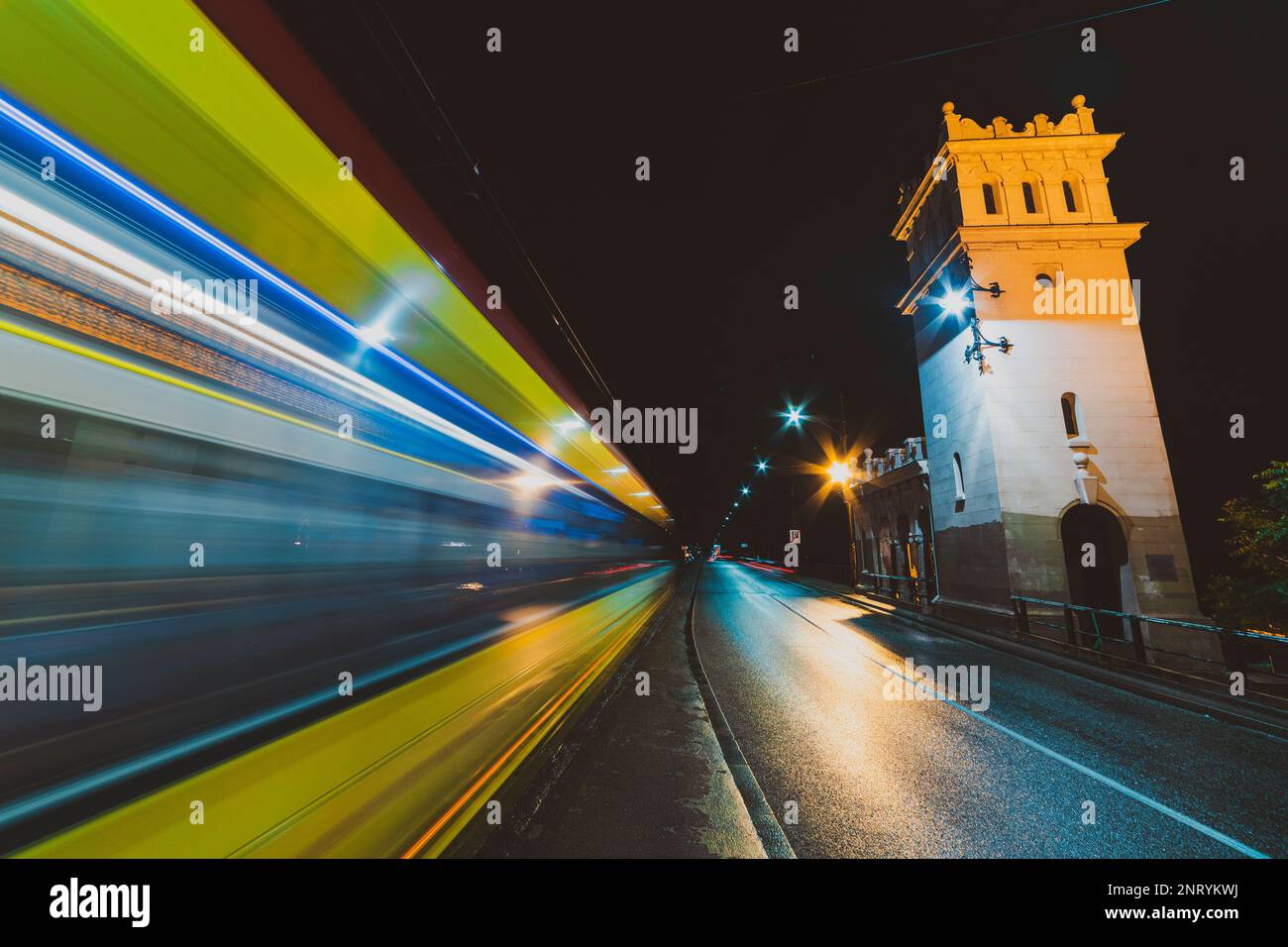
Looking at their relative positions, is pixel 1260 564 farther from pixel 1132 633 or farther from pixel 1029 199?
pixel 1029 199

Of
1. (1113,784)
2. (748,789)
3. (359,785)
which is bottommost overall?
(1113,784)

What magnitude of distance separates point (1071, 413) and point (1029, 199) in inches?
241

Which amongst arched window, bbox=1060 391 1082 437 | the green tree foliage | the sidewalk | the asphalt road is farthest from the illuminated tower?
the sidewalk

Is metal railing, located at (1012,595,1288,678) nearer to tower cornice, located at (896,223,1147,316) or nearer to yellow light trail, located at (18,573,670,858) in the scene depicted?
yellow light trail, located at (18,573,670,858)

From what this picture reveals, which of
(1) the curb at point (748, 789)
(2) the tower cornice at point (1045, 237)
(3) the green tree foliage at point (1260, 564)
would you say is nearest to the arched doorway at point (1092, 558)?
(3) the green tree foliage at point (1260, 564)

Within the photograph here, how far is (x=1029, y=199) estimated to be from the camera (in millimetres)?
11961

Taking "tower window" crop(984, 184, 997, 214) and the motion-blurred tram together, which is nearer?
the motion-blurred tram

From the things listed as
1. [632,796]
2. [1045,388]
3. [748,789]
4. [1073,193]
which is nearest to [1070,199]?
[1073,193]

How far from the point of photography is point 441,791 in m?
2.74

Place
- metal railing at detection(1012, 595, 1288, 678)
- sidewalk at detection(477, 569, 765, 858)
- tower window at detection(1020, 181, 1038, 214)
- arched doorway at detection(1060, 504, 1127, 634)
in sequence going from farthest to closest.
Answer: tower window at detection(1020, 181, 1038, 214) < arched doorway at detection(1060, 504, 1127, 634) < metal railing at detection(1012, 595, 1288, 678) < sidewalk at detection(477, 569, 765, 858)

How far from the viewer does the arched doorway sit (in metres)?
10.6

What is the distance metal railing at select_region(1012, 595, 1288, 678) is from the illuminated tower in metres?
0.66
